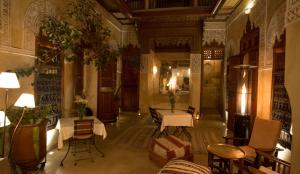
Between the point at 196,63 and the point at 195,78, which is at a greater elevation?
the point at 196,63

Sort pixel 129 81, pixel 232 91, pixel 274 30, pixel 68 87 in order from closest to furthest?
1. pixel 274 30
2. pixel 68 87
3. pixel 232 91
4. pixel 129 81

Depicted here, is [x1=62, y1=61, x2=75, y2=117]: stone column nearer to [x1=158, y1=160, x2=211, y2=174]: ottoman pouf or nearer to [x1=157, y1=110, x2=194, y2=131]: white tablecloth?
[x1=157, y1=110, x2=194, y2=131]: white tablecloth

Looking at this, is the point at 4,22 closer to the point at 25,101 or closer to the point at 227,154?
the point at 25,101

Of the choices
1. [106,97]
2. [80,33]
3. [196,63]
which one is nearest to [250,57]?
[196,63]

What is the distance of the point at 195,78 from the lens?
9.62m

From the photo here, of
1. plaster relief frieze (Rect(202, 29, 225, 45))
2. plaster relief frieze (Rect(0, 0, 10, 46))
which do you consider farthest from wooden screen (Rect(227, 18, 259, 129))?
plaster relief frieze (Rect(0, 0, 10, 46))

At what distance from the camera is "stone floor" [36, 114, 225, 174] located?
4.00 metres

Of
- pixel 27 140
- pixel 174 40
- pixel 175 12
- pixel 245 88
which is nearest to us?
pixel 27 140

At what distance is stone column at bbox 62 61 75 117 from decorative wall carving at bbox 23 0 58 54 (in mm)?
1425

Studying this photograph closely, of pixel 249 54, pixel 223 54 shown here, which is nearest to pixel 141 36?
pixel 223 54

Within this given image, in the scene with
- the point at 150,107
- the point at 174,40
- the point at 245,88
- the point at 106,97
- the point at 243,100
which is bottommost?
the point at 150,107

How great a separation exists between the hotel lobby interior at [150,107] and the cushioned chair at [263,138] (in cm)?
2

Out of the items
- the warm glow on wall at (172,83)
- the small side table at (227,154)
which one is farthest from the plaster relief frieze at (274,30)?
the warm glow on wall at (172,83)

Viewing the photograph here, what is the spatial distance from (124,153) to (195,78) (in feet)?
18.7
